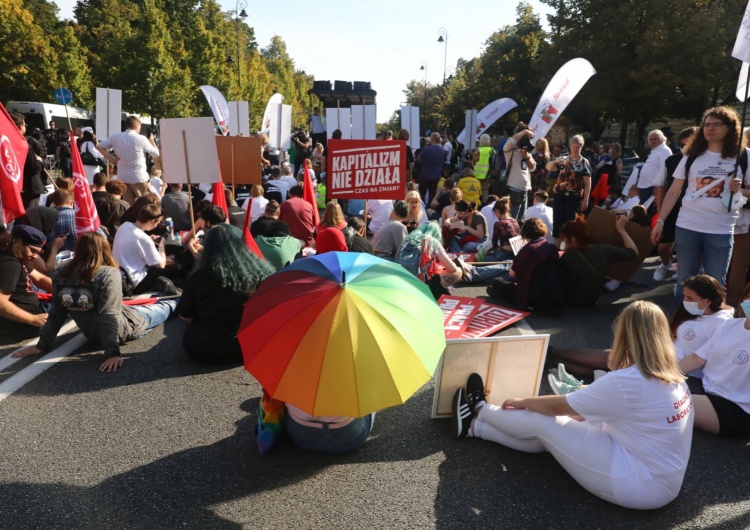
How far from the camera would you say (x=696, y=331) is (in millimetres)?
4219

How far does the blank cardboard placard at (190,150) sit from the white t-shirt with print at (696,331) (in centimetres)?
548

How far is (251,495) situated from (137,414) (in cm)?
136

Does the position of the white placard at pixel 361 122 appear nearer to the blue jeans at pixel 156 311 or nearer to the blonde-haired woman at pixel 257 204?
the blonde-haired woman at pixel 257 204

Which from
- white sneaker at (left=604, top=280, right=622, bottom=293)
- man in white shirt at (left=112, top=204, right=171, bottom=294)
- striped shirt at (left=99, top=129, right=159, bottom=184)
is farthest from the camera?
striped shirt at (left=99, top=129, right=159, bottom=184)

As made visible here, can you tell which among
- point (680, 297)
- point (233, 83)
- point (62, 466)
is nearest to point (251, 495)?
point (62, 466)

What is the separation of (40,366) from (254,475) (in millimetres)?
2632

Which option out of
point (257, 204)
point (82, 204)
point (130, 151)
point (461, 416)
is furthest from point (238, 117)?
point (461, 416)

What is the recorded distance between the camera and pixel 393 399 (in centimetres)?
273

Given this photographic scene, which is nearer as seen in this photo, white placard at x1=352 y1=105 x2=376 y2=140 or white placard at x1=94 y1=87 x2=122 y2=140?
white placard at x1=94 y1=87 x2=122 y2=140

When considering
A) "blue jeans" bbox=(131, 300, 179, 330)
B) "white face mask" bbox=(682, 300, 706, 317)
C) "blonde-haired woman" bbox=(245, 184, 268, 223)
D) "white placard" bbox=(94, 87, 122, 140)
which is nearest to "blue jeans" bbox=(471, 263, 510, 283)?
"blonde-haired woman" bbox=(245, 184, 268, 223)

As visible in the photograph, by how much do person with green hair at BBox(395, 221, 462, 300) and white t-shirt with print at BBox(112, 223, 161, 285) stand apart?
107 inches

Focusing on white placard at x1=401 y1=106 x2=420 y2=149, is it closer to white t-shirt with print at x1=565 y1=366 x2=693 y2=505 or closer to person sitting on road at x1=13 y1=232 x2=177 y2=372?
person sitting on road at x1=13 y1=232 x2=177 y2=372

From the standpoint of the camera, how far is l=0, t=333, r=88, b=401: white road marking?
451cm

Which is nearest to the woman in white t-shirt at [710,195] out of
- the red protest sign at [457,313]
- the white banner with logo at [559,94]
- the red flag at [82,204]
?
the red protest sign at [457,313]
